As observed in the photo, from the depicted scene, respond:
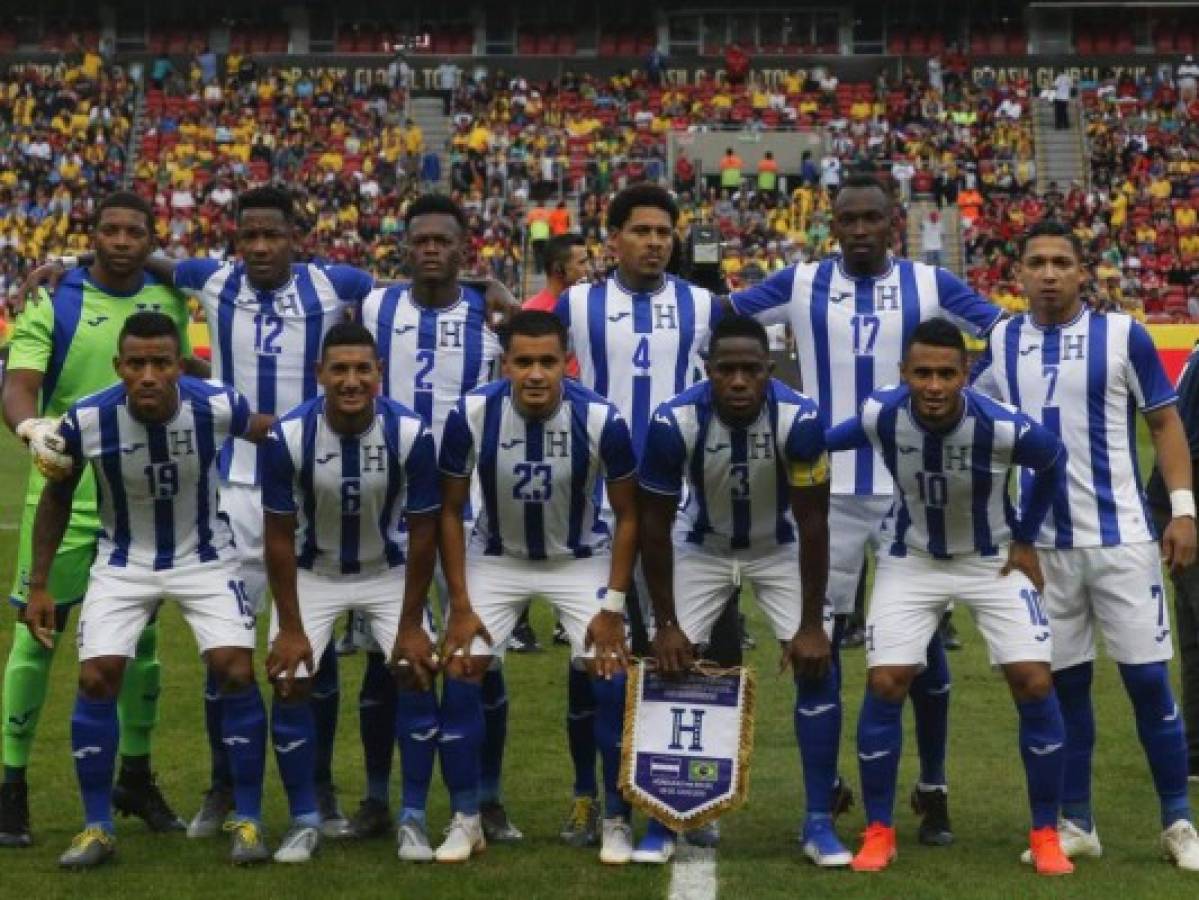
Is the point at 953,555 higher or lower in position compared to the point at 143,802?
higher

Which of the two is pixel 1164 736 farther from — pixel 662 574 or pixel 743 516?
pixel 662 574

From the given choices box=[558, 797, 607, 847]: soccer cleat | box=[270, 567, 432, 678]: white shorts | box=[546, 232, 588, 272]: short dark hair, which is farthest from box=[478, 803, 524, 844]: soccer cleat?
box=[546, 232, 588, 272]: short dark hair

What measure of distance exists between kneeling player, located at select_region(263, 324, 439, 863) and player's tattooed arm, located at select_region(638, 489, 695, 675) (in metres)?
0.76

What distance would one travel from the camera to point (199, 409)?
778cm

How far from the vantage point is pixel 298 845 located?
7.68 m

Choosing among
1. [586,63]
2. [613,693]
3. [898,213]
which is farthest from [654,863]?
[586,63]

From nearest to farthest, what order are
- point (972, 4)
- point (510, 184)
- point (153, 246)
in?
point (153, 246)
point (510, 184)
point (972, 4)

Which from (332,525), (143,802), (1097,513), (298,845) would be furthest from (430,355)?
(1097,513)

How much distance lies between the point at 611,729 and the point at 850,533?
52.6 inches

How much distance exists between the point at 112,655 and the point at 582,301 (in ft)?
8.17

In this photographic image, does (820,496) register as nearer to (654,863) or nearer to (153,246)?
(654,863)

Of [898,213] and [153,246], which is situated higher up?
[898,213]

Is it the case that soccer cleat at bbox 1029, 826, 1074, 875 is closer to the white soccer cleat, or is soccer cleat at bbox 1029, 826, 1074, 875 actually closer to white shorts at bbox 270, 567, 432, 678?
the white soccer cleat

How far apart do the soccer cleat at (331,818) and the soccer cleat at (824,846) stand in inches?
67.8
